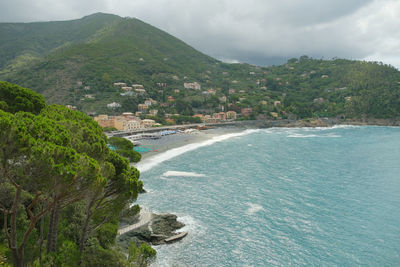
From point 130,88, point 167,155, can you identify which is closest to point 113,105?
point 130,88

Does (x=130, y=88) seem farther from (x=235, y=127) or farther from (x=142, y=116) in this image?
(x=235, y=127)

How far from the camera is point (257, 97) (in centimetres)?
15262

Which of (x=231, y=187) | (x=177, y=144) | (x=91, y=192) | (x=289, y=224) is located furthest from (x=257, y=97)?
(x=91, y=192)

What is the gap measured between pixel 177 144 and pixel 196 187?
33.2m

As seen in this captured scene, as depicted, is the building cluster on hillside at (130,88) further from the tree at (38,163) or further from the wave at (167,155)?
the tree at (38,163)

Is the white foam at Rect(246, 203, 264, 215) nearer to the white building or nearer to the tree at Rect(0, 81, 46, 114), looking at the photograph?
the tree at Rect(0, 81, 46, 114)

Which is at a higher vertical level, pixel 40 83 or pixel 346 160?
pixel 40 83

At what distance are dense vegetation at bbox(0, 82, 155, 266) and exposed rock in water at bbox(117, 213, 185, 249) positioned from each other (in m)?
2.98

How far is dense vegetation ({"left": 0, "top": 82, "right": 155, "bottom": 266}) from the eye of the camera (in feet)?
28.1

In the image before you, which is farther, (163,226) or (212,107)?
(212,107)

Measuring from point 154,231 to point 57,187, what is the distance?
13.8 m

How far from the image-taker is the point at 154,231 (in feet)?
70.3

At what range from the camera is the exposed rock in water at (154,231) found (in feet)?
64.4

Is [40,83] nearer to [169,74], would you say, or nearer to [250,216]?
[169,74]
